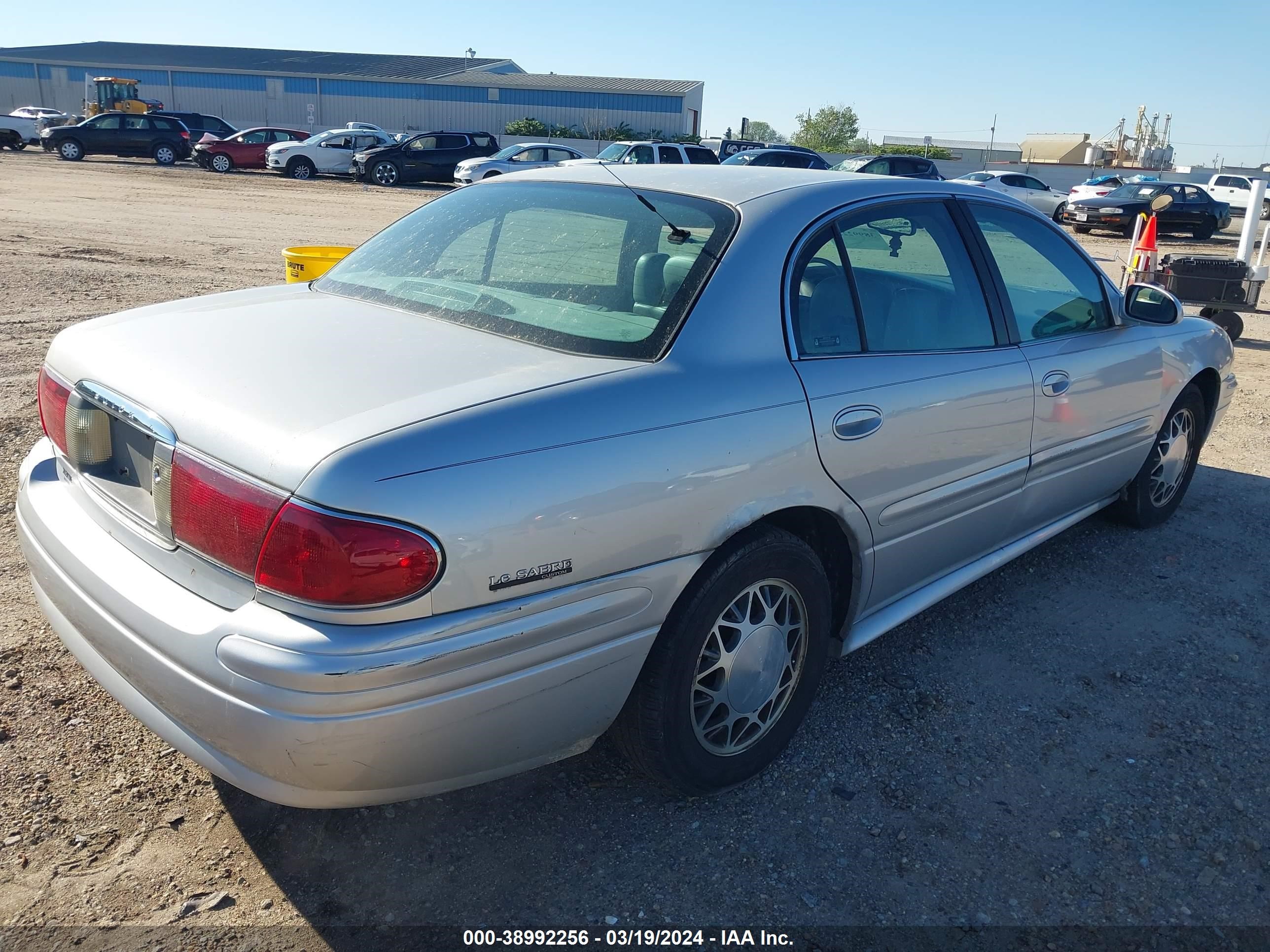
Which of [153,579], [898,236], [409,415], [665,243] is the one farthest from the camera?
[898,236]

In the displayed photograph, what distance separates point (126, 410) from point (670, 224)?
4.97 ft

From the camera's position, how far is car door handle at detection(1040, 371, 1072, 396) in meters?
3.49

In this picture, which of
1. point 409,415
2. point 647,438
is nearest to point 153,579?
point 409,415

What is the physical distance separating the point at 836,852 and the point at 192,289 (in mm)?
9389

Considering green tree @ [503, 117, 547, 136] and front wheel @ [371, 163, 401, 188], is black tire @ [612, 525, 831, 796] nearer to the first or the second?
front wheel @ [371, 163, 401, 188]

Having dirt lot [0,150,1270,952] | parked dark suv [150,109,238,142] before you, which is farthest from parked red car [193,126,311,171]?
dirt lot [0,150,1270,952]

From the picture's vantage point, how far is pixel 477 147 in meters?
30.5

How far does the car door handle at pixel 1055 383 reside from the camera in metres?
3.49

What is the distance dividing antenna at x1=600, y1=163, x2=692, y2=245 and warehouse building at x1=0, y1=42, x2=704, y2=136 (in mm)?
54903

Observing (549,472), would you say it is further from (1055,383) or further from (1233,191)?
(1233,191)

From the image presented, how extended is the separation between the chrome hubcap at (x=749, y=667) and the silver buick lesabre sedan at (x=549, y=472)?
0.01 meters

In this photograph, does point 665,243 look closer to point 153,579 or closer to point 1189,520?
point 153,579

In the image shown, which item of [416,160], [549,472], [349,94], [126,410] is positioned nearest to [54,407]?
[126,410]

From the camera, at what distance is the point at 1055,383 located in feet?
11.6
